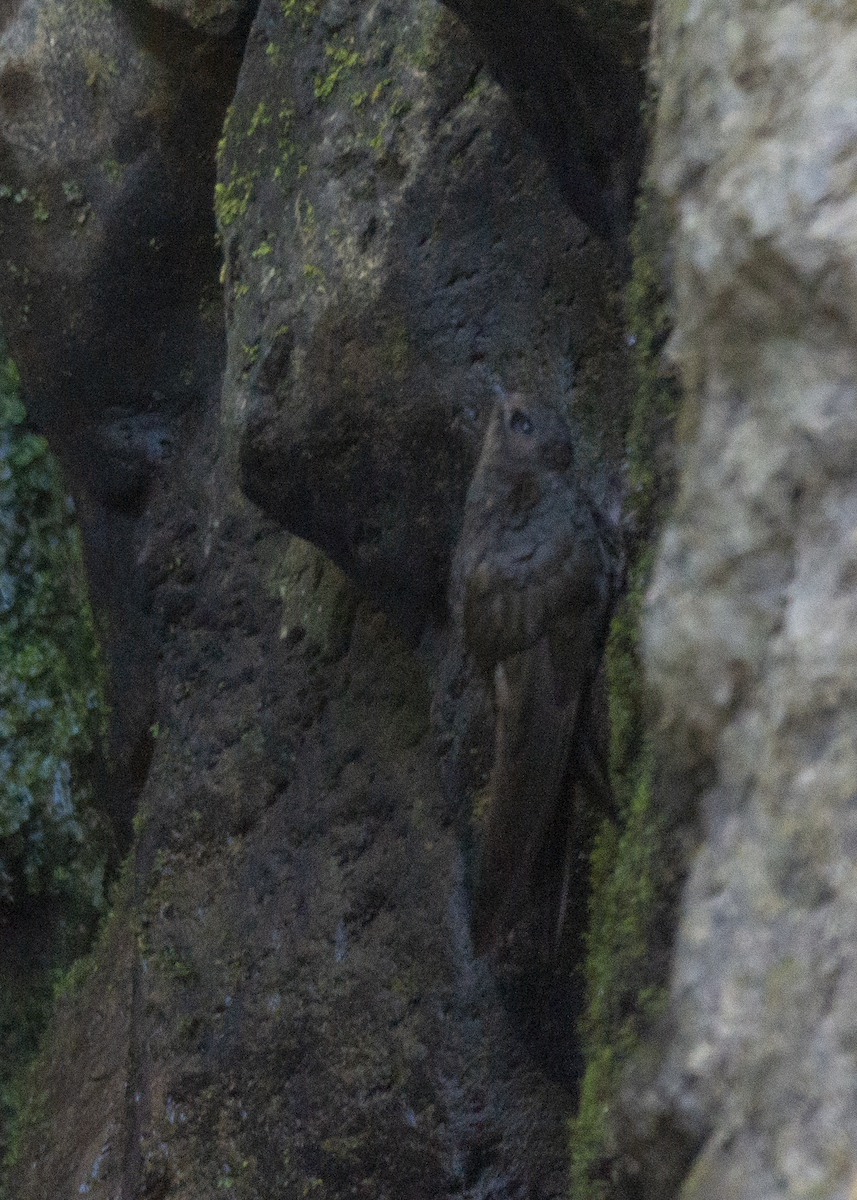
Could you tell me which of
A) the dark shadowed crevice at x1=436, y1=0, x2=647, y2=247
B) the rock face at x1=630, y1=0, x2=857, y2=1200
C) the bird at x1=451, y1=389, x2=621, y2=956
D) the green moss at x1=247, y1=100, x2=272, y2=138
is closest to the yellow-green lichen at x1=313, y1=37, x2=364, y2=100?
the green moss at x1=247, y1=100, x2=272, y2=138

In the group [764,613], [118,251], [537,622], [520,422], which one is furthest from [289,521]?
[764,613]

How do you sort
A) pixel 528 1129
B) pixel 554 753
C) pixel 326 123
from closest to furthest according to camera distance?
pixel 554 753
pixel 528 1129
pixel 326 123

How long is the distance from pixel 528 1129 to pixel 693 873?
4.87 feet

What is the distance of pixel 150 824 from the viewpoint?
3.86 meters

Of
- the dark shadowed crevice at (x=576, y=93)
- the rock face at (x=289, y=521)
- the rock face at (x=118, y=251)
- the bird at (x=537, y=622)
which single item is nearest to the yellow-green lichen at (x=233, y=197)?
the rock face at (x=289, y=521)

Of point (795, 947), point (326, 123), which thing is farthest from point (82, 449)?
point (795, 947)

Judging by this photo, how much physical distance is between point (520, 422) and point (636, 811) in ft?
3.04

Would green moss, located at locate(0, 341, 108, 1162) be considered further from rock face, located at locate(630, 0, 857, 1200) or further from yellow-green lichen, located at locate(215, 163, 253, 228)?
rock face, located at locate(630, 0, 857, 1200)

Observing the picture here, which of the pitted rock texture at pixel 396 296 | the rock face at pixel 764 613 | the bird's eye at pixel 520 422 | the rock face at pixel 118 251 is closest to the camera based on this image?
the rock face at pixel 764 613

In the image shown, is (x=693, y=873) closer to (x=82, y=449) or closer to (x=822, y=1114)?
(x=822, y=1114)

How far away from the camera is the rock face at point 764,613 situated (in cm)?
100

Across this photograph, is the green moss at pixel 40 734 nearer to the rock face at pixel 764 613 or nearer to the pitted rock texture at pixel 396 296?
the pitted rock texture at pixel 396 296

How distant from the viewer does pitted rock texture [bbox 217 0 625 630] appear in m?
2.53

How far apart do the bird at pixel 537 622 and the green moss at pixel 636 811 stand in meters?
0.18
